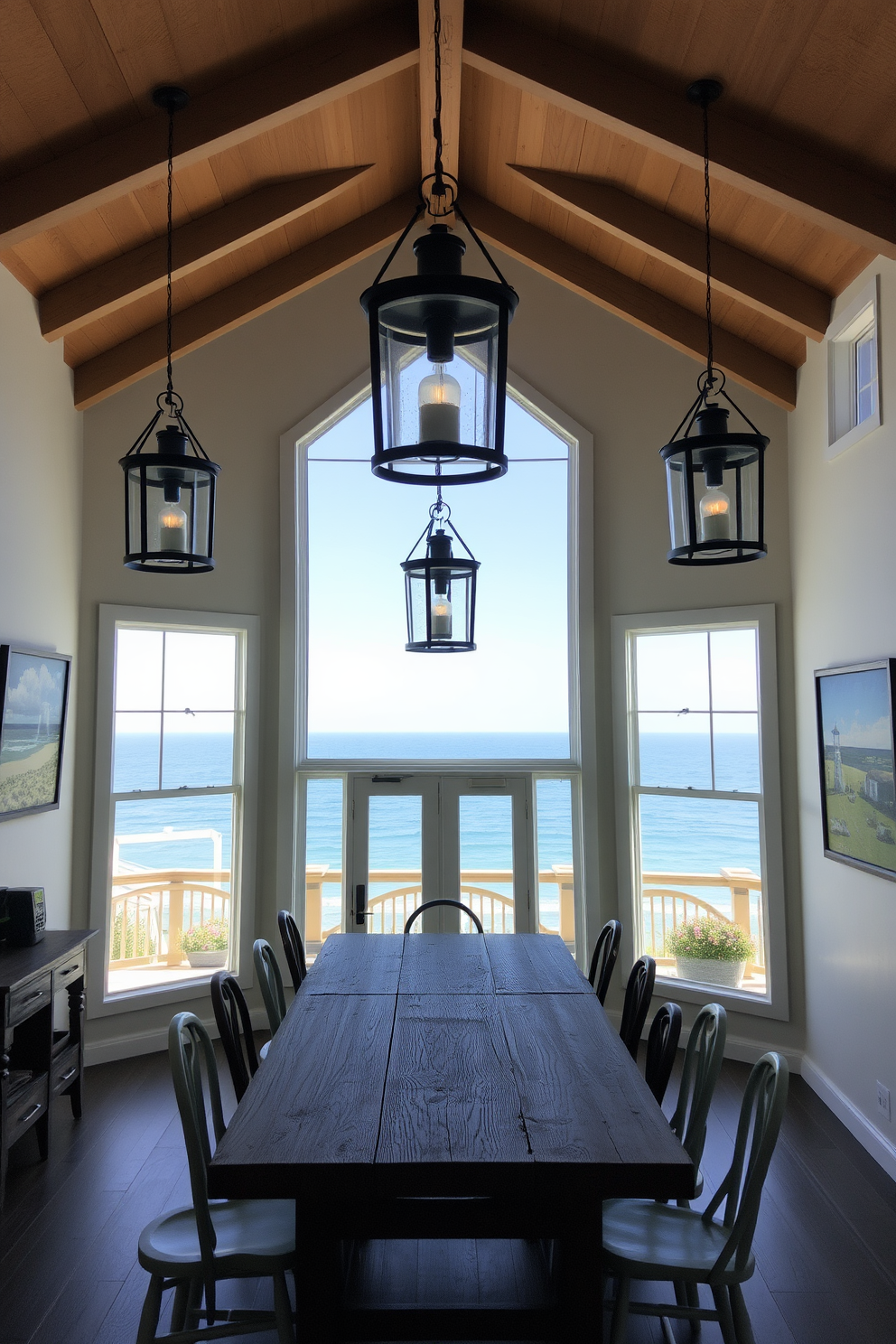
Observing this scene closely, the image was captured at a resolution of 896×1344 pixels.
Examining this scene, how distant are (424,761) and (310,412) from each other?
6.98 feet

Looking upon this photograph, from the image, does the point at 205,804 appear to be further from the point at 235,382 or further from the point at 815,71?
the point at 815,71

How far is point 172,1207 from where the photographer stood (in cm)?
342

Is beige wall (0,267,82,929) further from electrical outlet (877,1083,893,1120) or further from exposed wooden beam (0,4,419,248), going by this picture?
electrical outlet (877,1083,893,1120)

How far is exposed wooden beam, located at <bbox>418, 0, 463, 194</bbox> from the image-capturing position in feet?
11.9

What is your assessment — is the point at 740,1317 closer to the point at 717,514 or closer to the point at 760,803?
the point at 717,514

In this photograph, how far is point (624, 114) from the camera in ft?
12.0

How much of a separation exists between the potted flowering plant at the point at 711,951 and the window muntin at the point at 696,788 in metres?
0.02

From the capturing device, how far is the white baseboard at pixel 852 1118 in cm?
375

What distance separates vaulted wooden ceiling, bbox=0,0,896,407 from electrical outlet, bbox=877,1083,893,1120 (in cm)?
318

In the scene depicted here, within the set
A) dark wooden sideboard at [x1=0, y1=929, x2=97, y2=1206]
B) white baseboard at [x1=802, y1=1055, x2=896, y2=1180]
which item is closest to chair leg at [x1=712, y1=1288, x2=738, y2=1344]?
white baseboard at [x1=802, y1=1055, x2=896, y2=1180]

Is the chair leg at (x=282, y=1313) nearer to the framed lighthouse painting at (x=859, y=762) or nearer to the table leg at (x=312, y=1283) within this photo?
the table leg at (x=312, y=1283)

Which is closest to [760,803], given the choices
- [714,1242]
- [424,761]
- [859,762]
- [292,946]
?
[859,762]

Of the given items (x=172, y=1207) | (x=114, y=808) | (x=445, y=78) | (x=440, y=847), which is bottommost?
(x=172, y=1207)

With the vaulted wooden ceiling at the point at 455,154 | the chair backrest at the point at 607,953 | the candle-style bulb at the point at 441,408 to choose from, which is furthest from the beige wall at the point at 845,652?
the candle-style bulb at the point at 441,408
